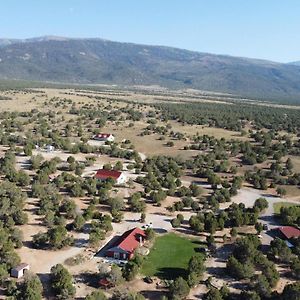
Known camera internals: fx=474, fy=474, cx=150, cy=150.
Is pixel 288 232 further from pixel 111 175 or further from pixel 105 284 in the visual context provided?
pixel 111 175

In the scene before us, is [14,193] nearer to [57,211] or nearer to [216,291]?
[57,211]

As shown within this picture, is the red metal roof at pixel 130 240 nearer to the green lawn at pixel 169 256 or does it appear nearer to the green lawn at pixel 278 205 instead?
the green lawn at pixel 169 256

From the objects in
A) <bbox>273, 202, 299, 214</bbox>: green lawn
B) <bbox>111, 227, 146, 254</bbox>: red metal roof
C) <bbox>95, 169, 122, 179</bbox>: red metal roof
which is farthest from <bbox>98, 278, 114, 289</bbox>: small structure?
<bbox>95, 169, 122, 179</bbox>: red metal roof

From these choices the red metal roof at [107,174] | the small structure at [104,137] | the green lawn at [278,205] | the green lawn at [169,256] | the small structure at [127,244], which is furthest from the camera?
the small structure at [104,137]

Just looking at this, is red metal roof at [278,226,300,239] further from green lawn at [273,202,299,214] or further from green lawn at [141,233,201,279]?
green lawn at [141,233,201,279]

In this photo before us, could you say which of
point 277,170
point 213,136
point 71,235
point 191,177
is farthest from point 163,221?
point 213,136

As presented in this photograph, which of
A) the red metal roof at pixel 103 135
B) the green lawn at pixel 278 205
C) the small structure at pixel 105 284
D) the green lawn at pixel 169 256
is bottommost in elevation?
the green lawn at pixel 169 256

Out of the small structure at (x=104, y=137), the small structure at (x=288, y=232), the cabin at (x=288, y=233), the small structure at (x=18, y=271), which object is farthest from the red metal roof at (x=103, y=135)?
the small structure at (x=18, y=271)
